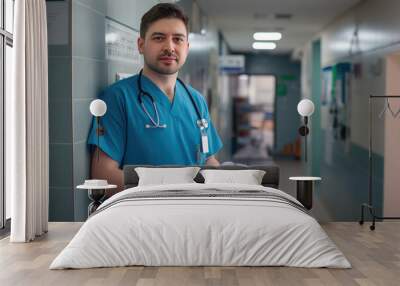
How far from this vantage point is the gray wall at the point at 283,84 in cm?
2006

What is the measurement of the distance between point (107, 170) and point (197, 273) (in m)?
2.59

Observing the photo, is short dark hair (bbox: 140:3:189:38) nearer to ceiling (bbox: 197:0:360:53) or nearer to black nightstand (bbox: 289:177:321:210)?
black nightstand (bbox: 289:177:321:210)

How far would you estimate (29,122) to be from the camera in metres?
6.22

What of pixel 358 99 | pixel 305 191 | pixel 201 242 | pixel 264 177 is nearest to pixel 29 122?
pixel 201 242

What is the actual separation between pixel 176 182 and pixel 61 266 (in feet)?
6.06

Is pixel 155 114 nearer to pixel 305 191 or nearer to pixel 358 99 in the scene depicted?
pixel 305 191

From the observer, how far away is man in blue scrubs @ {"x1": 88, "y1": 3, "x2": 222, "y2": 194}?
7473 mm

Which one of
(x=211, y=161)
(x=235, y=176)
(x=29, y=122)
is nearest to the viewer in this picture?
(x=29, y=122)

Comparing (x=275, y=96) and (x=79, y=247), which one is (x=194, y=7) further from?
(x=275, y=96)

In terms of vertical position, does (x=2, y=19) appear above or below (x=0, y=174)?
above

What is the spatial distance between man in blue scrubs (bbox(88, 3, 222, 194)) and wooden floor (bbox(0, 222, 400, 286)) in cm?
170

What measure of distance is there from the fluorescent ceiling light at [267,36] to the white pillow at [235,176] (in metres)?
8.61

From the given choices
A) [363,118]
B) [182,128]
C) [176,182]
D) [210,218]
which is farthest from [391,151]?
[210,218]

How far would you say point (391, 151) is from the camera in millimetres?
9219
